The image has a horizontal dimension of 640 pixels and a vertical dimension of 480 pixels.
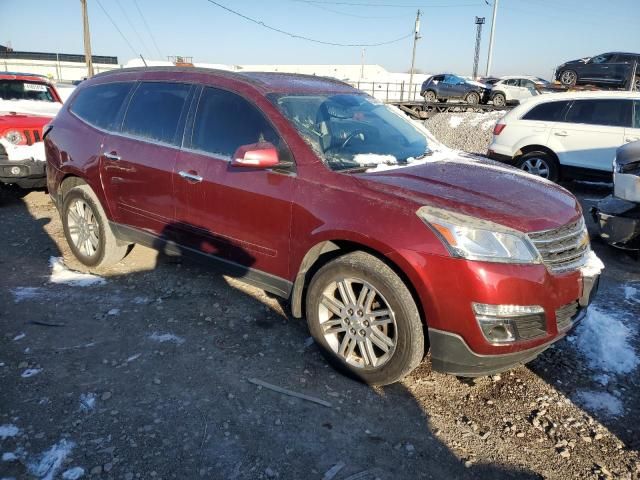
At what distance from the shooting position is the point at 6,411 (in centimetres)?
270

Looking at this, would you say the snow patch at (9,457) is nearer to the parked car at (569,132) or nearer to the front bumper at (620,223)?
the front bumper at (620,223)

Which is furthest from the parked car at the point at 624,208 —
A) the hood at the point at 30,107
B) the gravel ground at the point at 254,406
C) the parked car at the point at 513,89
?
the parked car at the point at 513,89

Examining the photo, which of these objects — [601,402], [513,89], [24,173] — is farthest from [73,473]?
[513,89]

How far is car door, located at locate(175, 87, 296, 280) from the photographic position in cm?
325

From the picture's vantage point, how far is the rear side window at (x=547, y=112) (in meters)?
8.46

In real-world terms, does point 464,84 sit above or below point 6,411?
above

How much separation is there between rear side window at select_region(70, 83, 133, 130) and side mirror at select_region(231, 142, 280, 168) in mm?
1887

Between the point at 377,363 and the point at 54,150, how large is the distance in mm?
3966

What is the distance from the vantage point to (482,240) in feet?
8.45

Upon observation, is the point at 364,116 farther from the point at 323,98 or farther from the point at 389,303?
the point at 389,303

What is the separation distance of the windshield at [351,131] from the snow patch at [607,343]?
1832 millimetres

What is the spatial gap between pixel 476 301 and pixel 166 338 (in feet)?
7.23

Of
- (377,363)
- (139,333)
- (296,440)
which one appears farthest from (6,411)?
(377,363)

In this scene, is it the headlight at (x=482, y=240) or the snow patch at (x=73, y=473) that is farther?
the headlight at (x=482, y=240)
